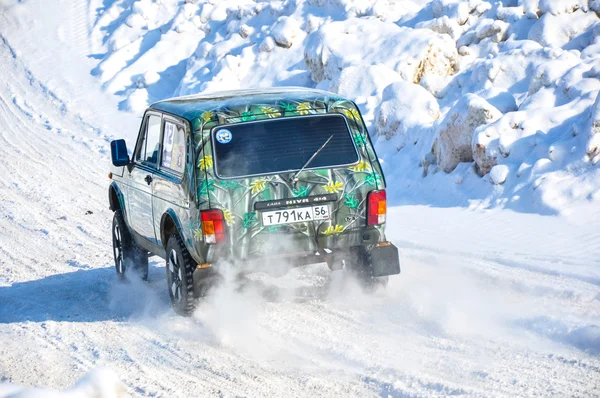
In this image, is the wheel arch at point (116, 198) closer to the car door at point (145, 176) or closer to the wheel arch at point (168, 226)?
the car door at point (145, 176)

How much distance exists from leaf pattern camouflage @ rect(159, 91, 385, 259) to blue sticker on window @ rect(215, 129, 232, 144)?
69mm

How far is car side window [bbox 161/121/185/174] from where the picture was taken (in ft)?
22.9

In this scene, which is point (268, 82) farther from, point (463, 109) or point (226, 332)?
point (226, 332)

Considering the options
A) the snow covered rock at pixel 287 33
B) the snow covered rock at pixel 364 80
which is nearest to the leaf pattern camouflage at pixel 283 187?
the snow covered rock at pixel 364 80

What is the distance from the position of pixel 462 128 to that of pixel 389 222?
1.86m

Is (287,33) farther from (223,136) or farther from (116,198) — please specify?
(223,136)

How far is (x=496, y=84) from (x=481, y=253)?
5.96 m

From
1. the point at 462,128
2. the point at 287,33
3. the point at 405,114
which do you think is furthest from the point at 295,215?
the point at 287,33

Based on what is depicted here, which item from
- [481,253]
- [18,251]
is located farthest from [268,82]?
[481,253]

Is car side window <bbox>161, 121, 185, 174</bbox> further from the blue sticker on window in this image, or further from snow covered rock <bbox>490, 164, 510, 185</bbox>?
snow covered rock <bbox>490, 164, 510, 185</bbox>

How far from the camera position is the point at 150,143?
26.0 ft

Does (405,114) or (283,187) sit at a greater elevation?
(283,187)

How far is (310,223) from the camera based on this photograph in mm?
6801

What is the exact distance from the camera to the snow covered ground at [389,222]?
5.74 meters
